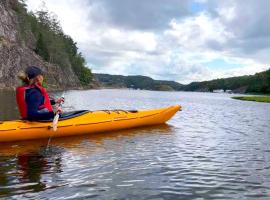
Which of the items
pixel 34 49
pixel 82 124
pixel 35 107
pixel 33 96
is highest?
pixel 34 49

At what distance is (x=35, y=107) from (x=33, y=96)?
0.54 metres

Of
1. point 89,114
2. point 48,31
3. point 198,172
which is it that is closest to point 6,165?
point 198,172

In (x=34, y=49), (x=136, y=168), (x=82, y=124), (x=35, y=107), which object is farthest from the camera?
(x=34, y=49)

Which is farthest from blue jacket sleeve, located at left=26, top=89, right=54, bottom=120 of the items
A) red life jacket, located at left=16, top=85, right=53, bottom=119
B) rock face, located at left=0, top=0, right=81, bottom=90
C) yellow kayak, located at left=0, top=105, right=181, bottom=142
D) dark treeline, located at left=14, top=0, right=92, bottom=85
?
dark treeline, located at left=14, top=0, right=92, bottom=85

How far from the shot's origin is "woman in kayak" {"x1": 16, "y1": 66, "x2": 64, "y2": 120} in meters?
13.3

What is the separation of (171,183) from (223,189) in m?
1.23

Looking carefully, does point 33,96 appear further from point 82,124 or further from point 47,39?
point 47,39

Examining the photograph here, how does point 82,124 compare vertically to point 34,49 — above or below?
below

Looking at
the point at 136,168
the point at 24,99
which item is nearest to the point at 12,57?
the point at 24,99

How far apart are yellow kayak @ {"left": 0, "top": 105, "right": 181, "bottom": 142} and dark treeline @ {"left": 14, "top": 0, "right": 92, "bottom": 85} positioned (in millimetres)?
73078

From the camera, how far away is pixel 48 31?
11800 cm

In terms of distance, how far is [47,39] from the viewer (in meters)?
109

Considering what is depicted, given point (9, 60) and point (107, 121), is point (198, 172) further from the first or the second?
point (9, 60)

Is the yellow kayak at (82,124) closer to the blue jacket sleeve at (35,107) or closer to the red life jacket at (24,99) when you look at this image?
the blue jacket sleeve at (35,107)
